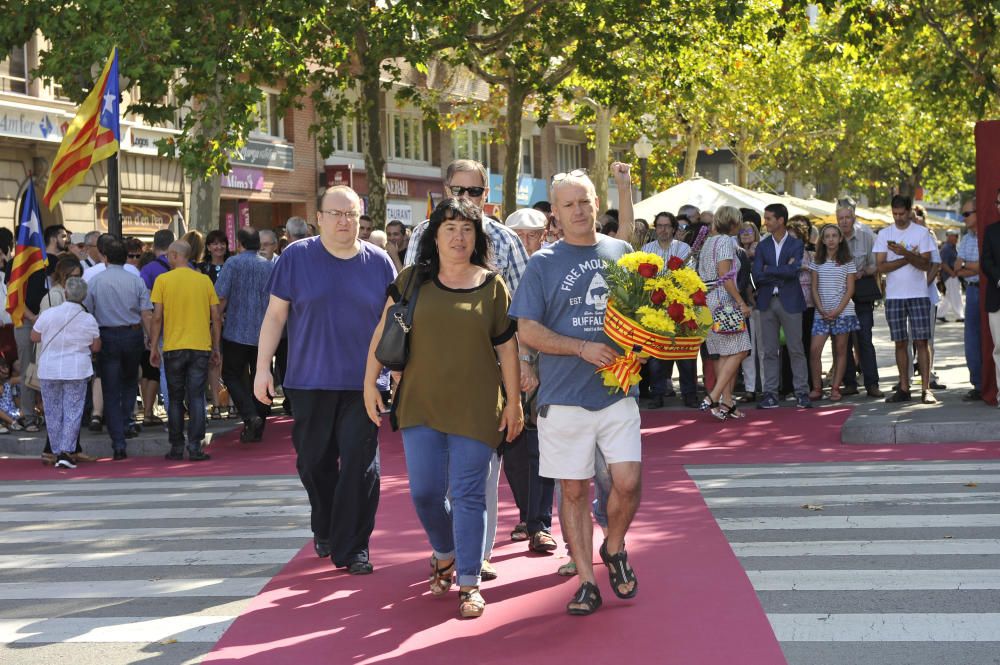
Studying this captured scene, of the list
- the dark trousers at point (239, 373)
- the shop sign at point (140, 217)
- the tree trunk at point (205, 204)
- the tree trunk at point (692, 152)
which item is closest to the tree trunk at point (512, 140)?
the tree trunk at point (205, 204)

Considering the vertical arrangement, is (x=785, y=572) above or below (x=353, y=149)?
below

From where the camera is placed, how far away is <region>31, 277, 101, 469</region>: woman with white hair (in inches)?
491

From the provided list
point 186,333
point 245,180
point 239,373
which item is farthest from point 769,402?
point 245,180

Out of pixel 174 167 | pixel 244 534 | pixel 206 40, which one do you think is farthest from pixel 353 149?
pixel 244 534

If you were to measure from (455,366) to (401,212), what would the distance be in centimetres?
3584

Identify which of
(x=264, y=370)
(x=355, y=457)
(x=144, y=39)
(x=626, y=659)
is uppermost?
(x=144, y=39)

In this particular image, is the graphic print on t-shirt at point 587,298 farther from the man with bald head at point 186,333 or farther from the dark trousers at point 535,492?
the man with bald head at point 186,333

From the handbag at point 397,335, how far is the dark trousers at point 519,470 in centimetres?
158

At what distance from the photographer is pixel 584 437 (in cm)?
642

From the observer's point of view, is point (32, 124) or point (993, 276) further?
point (32, 124)

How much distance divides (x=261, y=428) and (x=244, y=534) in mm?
5191

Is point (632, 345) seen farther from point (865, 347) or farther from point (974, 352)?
point (865, 347)

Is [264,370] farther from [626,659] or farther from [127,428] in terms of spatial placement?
[127,428]

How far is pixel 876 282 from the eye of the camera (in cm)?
1578
